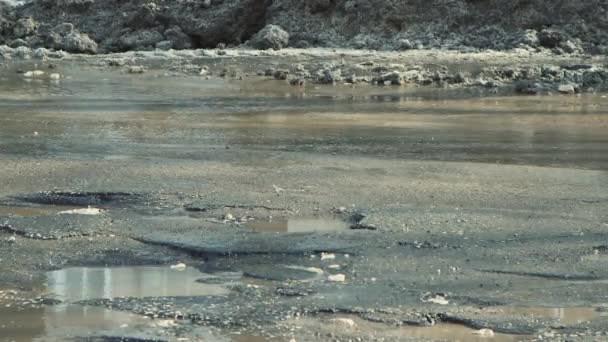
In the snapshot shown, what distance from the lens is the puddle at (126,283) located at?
5203 mm

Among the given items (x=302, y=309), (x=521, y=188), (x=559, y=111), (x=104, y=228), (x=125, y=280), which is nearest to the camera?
(x=302, y=309)

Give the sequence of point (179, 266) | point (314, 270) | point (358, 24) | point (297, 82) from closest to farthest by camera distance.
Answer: point (314, 270) < point (179, 266) < point (297, 82) < point (358, 24)

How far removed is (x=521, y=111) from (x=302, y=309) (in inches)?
347

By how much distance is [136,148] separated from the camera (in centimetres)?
981

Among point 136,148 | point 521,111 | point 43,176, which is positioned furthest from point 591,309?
point 521,111

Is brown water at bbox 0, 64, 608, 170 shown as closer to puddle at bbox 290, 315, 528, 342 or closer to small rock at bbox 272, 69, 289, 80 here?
small rock at bbox 272, 69, 289, 80

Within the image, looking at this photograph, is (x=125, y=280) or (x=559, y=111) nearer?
(x=125, y=280)

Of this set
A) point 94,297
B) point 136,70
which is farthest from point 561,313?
point 136,70

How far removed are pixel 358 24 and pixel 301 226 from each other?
1743cm

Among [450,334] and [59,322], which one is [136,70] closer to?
[59,322]

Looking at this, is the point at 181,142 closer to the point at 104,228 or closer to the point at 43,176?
the point at 43,176

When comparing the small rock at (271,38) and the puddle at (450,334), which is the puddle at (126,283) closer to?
the puddle at (450,334)

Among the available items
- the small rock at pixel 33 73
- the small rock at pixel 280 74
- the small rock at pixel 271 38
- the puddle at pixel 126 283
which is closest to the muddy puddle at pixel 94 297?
the puddle at pixel 126 283

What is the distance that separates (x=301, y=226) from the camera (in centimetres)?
668
